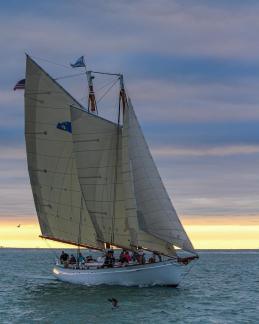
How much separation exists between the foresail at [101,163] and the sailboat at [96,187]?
0.32 ft

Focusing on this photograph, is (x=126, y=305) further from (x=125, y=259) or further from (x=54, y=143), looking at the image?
(x=54, y=143)

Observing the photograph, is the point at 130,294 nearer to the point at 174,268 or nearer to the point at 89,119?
the point at 174,268

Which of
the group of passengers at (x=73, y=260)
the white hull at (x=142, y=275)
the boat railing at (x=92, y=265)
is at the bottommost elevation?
the white hull at (x=142, y=275)

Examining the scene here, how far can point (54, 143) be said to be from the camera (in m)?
80.2

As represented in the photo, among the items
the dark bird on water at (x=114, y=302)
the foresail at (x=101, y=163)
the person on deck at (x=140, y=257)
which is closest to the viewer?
the dark bird on water at (x=114, y=302)

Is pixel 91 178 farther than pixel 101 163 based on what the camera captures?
No

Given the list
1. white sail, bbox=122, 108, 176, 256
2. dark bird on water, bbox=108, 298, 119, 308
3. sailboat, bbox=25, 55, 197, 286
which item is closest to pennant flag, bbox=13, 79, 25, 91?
sailboat, bbox=25, 55, 197, 286

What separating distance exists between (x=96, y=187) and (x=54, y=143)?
698cm

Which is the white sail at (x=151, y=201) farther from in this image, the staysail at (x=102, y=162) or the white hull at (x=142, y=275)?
the staysail at (x=102, y=162)

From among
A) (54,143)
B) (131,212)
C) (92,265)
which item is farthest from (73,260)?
(131,212)

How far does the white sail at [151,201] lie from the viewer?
70375 mm

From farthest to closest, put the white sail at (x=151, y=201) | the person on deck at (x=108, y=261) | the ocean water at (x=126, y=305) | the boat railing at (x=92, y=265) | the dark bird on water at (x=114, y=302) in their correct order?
1. the person on deck at (x=108, y=261)
2. the boat railing at (x=92, y=265)
3. the white sail at (x=151, y=201)
4. the dark bird on water at (x=114, y=302)
5. the ocean water at (x=126, y=305)

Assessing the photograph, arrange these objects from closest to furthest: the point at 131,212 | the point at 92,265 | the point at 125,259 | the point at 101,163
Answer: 1. the point at 131,212
2. the point at 125,259
3. the point at 92,265
4. the point at 101,163

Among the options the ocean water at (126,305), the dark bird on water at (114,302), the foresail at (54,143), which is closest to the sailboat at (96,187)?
the foresail at (54,143)
